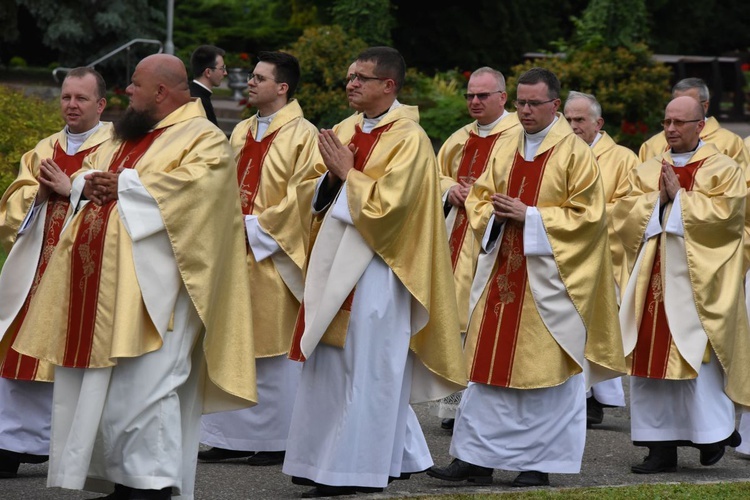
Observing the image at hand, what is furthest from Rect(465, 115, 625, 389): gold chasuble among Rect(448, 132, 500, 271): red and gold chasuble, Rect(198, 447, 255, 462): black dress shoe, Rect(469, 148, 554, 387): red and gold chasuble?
Rect(198, 447, 255, 462): black dress shoe

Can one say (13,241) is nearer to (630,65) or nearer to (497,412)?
(497,412)

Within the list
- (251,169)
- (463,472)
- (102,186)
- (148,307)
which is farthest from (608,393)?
(102,186)

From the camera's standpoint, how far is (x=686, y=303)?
8148 millimetres

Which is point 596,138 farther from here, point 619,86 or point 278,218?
point 619,86

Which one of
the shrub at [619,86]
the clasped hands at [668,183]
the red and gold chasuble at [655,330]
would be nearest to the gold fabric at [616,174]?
the red and gold chasuble at [655,330]

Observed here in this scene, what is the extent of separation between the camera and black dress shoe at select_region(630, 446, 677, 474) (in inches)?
315

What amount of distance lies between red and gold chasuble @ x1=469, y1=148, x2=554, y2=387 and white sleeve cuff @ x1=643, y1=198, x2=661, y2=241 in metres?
1.08

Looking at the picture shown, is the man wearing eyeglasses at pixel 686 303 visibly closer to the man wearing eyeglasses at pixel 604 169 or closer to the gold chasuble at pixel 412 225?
the man wearing eyeglasses at pixel 604 169

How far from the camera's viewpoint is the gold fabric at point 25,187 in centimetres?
741

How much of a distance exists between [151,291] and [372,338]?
1216 millimetres

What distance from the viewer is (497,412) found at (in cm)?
732

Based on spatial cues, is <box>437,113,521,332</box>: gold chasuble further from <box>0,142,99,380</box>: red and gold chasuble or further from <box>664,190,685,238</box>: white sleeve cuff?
<box>0,142,99,380</box>: red and gold chasuble

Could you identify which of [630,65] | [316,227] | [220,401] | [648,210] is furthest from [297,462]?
[630,65]

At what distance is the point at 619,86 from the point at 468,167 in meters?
7.69
